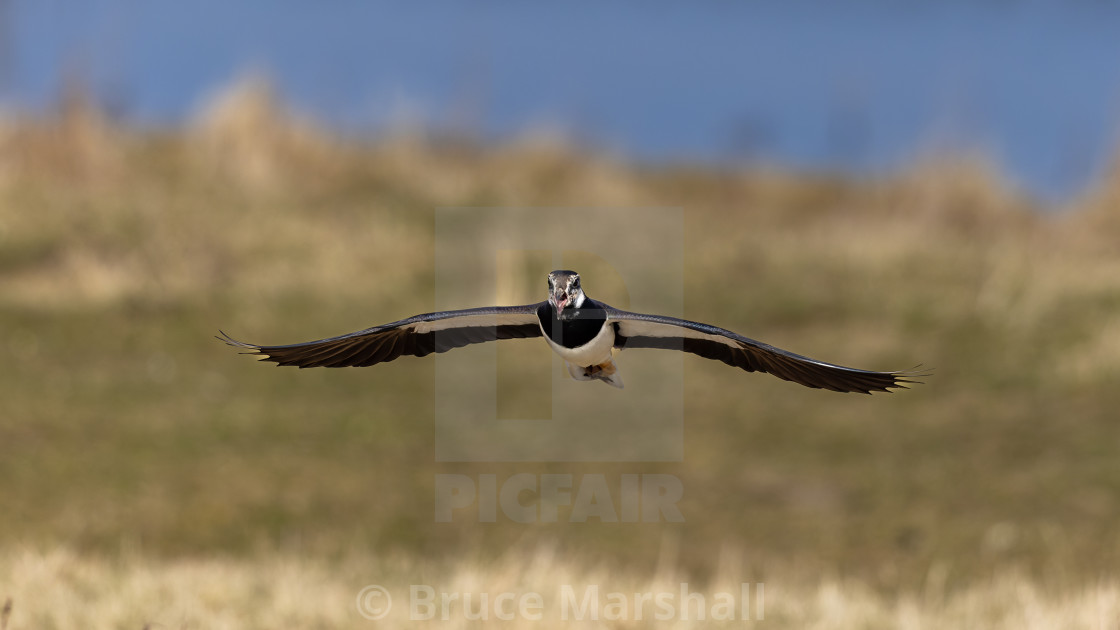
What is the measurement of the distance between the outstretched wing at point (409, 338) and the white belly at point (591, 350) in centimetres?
21

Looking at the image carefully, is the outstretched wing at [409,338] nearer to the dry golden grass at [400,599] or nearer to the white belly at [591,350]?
the white belly at [591,350]

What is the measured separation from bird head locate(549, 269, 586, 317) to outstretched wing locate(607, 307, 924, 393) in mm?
124

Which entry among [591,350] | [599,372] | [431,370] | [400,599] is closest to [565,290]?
[591,350]

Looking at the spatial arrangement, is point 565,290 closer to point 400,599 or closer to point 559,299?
point 559,299

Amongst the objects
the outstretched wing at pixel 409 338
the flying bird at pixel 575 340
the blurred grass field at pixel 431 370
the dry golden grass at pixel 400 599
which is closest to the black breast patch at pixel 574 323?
the flying bird at pixel 575 340

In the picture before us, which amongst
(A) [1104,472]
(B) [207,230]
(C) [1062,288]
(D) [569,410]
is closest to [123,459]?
(D) [569,410]

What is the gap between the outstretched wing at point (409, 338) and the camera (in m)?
3.14

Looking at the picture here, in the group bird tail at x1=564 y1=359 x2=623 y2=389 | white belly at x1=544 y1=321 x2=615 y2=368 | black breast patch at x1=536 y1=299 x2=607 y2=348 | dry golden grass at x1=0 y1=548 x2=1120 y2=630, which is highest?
black breast patch at x1=536 y1=299 x2=607 y2=348

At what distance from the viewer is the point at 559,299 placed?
2936 mm

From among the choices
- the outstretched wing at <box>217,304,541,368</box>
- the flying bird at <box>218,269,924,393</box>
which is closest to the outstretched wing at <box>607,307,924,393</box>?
the flying bird at <box>218,269,924,393</box>

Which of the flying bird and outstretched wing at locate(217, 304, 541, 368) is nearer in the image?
the flying bird

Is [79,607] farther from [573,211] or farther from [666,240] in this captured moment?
[573,211]

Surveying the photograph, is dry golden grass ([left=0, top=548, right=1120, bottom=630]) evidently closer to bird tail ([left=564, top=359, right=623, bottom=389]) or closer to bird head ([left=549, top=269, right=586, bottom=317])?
bird tail ([left=564, top=359, right=623, bottom=389])

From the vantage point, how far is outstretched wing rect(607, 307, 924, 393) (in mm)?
2941
